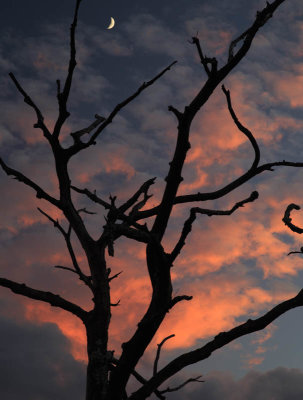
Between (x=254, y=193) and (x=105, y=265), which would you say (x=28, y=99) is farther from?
(x=254, y=193)

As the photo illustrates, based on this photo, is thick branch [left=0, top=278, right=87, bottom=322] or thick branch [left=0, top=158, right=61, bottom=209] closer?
thick branch [left=0, top=278, right=87, bottom=322]

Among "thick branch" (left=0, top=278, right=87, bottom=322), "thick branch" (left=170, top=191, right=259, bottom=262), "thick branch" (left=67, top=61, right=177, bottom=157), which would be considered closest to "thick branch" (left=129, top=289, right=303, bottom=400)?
"thick branch" (left=170, top=191, right=259, bottom=262)

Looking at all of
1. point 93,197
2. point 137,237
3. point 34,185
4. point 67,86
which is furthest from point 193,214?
point 34,185

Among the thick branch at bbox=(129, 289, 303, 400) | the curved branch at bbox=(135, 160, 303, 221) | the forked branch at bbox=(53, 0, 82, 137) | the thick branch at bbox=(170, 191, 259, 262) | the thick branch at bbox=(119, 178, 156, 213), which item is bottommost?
the thick branch at bbox=(129, 289, 303, 400)

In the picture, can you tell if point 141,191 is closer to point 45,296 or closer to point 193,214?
point 45,296

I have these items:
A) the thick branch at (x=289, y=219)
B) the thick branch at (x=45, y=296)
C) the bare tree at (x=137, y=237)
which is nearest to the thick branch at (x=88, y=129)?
the bare tree at (x=137, y=237)

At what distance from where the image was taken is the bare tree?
18.3ft

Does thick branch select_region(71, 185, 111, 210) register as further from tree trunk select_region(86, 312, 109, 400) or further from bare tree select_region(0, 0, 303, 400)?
tree trunk select_region(86, 312, 109, 400)

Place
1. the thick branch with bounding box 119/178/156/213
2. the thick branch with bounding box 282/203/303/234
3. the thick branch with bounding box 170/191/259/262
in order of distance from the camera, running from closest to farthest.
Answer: the thick branch with bounding box 170/191/259/262
the thick branch with bounding box 282/203/303/234
the thick branch with bounding box 119/178/156/213

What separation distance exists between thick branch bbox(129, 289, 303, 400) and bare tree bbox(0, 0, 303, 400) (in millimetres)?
11

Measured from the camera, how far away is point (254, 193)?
6145mm

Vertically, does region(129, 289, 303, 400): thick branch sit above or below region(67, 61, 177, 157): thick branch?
below

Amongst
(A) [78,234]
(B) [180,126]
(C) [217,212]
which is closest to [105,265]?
(A) [78,234]

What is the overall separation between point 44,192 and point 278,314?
367 centimetres
